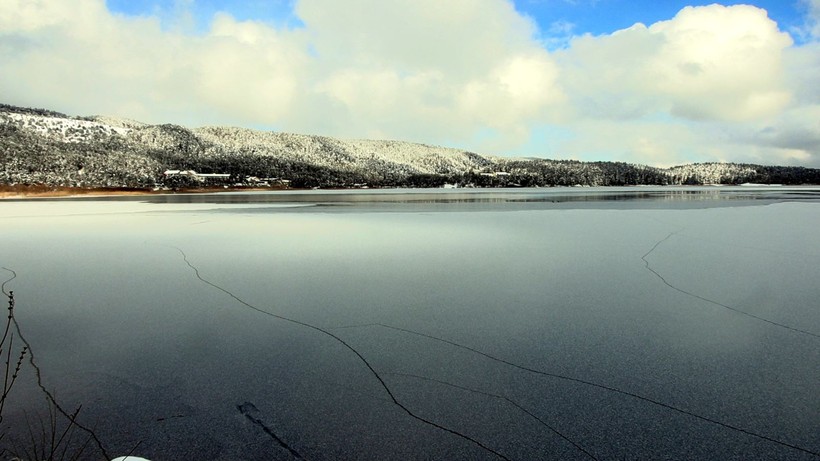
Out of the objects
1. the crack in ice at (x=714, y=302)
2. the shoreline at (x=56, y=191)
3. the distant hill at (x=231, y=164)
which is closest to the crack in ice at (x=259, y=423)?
the crack in ice at (x=714, y=302)

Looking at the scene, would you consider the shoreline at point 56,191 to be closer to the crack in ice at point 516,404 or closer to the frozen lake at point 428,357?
the frozen lake at point 428,357

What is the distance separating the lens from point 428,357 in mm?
4184

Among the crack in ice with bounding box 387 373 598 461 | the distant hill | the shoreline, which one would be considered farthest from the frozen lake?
the distant hill

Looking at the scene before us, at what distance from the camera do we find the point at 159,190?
80000mm

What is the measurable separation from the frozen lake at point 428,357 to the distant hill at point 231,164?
3203 inches

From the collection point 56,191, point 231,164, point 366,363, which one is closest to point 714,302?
point 366,363

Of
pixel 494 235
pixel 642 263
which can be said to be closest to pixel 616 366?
pixel 642 263

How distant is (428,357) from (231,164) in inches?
5121

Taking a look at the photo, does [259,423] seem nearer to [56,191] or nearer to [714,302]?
[714,302]

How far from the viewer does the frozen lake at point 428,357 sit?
2895 mm

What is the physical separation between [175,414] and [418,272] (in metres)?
5.38

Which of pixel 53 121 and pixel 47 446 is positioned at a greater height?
pixel 53 121

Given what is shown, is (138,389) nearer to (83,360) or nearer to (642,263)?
(83,360)

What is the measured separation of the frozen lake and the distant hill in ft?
267
